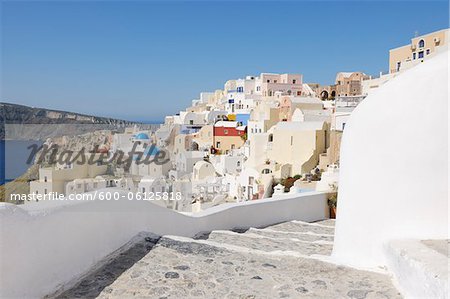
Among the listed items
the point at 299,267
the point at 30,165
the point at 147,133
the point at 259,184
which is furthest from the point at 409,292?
the point at 147,133

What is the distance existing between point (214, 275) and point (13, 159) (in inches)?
193

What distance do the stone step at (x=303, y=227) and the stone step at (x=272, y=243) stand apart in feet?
3.01

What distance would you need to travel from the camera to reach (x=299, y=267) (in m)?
3.26

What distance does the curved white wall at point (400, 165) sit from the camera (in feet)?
10.1

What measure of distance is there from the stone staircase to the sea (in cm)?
361

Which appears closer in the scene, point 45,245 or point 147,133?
point 45,245

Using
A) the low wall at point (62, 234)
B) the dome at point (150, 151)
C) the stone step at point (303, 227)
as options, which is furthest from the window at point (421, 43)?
the low wall at point (62, 234)

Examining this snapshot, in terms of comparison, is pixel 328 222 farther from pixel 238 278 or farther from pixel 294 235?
pixel 238 278

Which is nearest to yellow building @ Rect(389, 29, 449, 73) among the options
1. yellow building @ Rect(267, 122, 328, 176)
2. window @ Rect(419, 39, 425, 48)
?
window @ Rect(419, 39, 425, 48)

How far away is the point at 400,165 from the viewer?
318 cm

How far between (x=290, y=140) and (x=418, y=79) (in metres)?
21.9

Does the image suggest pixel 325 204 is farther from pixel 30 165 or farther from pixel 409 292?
pixel 30 165

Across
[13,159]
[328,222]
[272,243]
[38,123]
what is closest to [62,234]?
[272,243]

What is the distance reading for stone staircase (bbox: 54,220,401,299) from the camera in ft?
9.16
